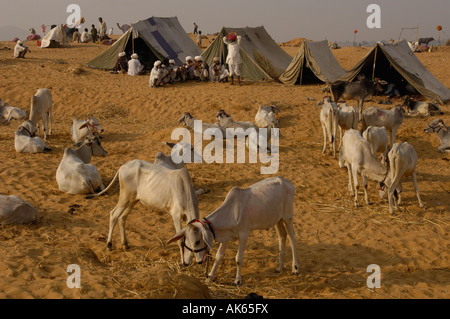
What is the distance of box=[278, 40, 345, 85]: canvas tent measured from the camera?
69.1 feet

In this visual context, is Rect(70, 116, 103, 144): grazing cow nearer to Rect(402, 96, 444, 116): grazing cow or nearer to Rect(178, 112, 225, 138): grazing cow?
Rect(178, 112, 225, 138): grazing cow

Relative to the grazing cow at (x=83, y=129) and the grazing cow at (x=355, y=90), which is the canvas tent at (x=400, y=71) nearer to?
the grazing cow at (x=355, y=90)

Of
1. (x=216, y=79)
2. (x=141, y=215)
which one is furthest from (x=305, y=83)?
(x=141, y=215)

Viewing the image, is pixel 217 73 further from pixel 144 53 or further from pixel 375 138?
pixel 375 138

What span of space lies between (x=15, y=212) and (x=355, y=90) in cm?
1259

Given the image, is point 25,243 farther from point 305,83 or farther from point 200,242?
point 305,83

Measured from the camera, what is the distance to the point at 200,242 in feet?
19.8

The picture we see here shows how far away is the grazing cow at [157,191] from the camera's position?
6.95m

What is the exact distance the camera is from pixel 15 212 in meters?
7.90

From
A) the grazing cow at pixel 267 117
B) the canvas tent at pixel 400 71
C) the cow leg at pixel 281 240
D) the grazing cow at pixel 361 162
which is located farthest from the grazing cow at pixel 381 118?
the cow leg at pixel 281 240

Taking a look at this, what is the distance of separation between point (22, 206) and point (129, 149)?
5133 millimetres

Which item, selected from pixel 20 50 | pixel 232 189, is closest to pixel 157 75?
pixel 20 50

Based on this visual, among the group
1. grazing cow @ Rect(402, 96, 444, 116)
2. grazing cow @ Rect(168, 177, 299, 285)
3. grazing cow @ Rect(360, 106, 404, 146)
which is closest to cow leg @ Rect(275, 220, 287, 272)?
grazing cow @ Rect(168, 177, 299, 285)

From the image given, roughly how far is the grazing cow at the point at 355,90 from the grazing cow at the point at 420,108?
137cm
